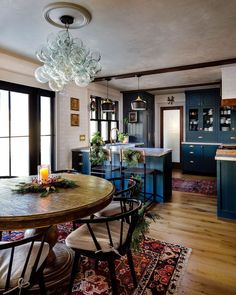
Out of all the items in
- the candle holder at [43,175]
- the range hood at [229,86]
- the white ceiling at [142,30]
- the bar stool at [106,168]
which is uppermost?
the white ceiling at [142,30]

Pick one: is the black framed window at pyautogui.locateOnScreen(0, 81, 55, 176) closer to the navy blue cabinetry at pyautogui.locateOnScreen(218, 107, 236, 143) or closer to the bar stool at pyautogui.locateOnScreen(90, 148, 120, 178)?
the bar stool at pyautogui.locateOnScreen(90, 148, 120, 178)

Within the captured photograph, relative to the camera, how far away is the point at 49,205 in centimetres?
159

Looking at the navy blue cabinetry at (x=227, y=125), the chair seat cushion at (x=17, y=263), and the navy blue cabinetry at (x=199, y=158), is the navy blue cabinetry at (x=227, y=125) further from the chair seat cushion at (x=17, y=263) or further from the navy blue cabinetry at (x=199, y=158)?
the chair seat cushion at (x=17, y=263)

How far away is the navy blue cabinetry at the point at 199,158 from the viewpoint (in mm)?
6329

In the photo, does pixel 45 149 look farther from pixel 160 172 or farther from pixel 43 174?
pixel 43 174

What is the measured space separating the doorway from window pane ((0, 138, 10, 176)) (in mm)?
5415

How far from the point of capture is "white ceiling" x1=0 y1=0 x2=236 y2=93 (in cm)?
223

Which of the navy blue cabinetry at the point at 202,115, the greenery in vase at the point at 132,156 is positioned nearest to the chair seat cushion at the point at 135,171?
the greenery in vase at the point at 132,156

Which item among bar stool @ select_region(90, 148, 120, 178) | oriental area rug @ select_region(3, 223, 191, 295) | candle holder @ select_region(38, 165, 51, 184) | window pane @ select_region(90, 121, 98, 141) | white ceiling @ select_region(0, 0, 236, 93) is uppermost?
white ceiling @ select_region(0, 0, 236, 93)

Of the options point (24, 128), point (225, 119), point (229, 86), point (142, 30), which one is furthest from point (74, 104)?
point (225, 119)

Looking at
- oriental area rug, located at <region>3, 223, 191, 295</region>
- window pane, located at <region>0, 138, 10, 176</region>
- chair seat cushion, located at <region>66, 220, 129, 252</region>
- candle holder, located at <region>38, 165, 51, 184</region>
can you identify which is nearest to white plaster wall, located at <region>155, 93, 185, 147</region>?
window pane, located at <region>0, 138, 10, 176</region>

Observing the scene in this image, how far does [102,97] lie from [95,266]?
4744mm

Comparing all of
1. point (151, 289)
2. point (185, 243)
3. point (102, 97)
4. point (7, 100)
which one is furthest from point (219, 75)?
point (151, 289)

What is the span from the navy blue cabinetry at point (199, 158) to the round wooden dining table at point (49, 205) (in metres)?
4.96
